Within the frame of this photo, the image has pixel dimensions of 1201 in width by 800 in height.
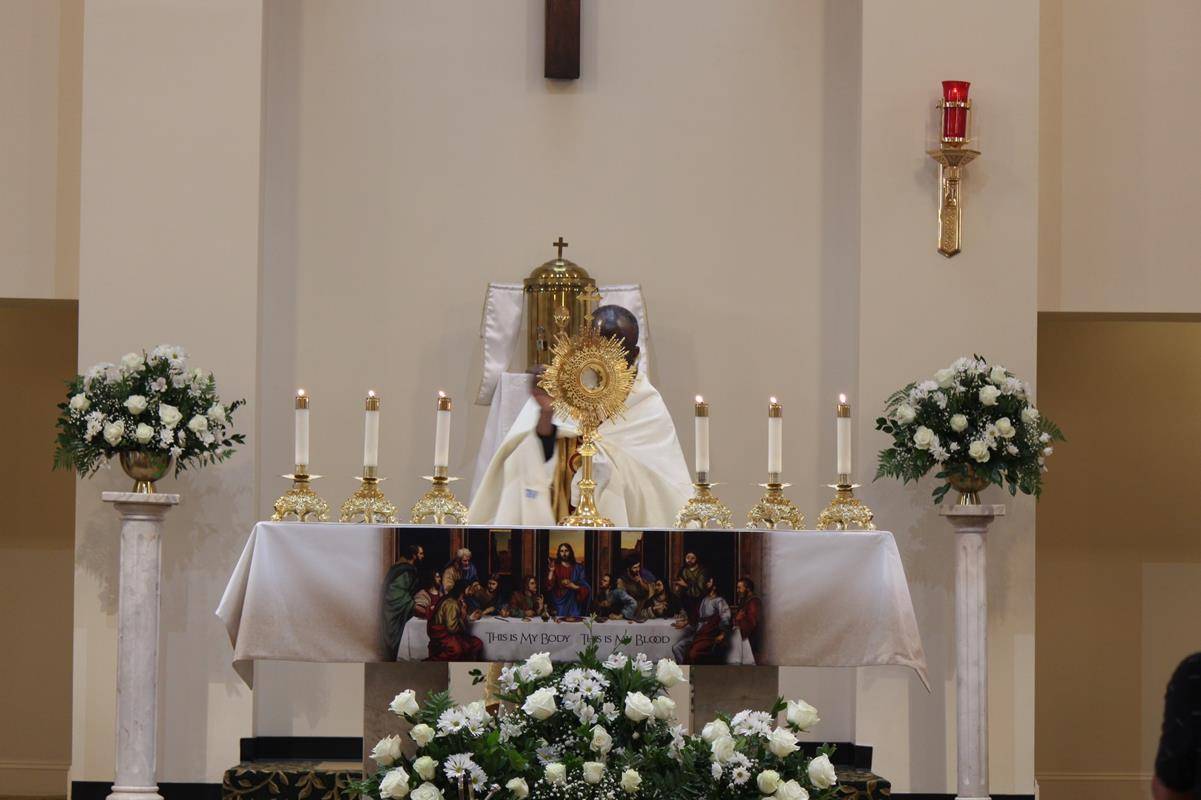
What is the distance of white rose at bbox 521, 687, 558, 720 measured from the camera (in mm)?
3916

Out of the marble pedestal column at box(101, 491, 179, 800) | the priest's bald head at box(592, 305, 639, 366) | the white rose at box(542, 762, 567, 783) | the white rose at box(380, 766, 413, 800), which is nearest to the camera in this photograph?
the white rose at box(542, 762, 567, 783)

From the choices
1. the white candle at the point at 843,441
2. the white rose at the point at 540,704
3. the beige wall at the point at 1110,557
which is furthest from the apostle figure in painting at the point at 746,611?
the beige wall at the point at 1110,557

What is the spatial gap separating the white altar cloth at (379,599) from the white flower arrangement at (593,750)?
2.81 feet

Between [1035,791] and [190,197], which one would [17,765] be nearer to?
[190,197]

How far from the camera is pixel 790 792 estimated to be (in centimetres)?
385

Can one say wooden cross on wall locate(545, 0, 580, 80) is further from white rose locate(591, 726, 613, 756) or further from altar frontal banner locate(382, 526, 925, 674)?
white rose locate(591, 726, 613, 756)

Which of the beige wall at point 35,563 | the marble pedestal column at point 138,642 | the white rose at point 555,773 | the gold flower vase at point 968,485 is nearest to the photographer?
the white rose at point 555,773

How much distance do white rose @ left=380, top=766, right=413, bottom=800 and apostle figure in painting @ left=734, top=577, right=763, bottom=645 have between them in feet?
4.52

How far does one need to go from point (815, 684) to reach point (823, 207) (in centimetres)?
205

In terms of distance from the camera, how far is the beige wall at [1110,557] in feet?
26.3

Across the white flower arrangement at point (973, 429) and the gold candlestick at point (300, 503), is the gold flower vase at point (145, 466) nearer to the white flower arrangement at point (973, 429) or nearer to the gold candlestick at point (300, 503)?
the gold candlestick at point (300, 503)

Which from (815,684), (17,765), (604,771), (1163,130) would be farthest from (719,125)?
(17,765)

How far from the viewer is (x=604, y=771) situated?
3.83m

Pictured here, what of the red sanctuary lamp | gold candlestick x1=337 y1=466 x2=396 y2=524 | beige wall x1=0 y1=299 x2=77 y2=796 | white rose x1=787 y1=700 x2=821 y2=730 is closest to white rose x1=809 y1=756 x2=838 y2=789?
white rose x1=787 y1=700 x2=821 y2=730
